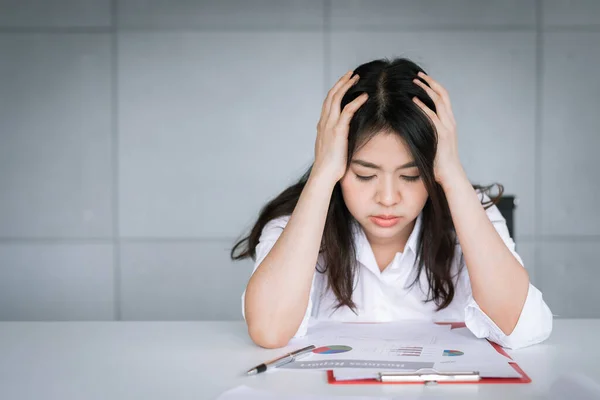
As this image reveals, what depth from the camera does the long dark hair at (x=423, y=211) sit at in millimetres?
1442

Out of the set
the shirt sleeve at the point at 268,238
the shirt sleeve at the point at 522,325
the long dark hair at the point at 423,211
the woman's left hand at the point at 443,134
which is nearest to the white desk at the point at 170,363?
the shirt sleeve at the point at 522,325

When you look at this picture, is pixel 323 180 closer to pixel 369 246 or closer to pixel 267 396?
pixel 369 246

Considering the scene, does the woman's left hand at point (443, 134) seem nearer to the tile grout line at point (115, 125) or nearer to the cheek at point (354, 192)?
the cheek at point (354, 192)

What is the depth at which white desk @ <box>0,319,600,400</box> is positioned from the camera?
0.95 meters

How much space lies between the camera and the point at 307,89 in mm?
3186

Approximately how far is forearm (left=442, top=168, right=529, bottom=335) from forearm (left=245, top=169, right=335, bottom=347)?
0.29 meters

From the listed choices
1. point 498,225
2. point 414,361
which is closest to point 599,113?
point 498,225

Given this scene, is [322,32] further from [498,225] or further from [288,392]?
[288,392]

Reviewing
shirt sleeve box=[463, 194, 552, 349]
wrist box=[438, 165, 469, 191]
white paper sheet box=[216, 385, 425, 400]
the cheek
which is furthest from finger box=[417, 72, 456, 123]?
white paper sheet box=[216, 385, 425, 400]

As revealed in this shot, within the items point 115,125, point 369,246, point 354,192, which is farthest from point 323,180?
point 115,125

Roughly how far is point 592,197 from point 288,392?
8.83 feet

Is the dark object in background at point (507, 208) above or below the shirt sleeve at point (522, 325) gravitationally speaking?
above

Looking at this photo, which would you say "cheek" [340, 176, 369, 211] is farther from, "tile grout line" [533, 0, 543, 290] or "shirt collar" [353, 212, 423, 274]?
"tile grout line" [533, 0, 543, 290]

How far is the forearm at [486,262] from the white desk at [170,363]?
4.4 inches
